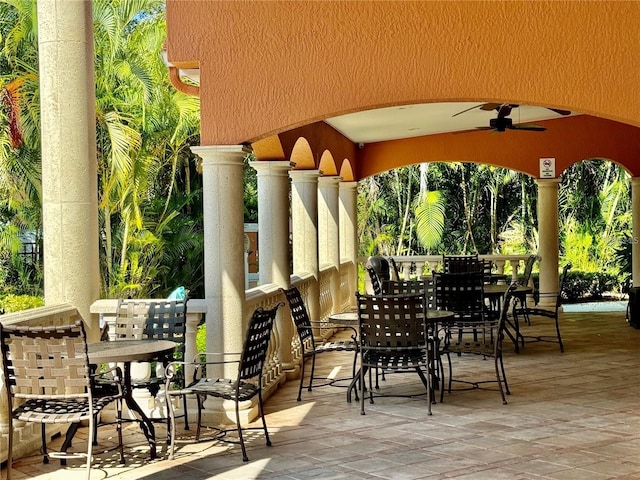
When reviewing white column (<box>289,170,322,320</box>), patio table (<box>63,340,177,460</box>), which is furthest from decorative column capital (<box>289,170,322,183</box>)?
patio table (<box>63,340,177,460</box>)

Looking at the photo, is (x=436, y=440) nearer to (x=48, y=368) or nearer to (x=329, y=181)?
(x=48, y=368)

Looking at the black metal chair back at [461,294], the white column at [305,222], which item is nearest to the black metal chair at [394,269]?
the white column at [305,222]

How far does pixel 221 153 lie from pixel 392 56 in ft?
4.71

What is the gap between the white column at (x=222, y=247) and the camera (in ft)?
22.2

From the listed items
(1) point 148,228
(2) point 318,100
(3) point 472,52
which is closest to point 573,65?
(3) point 472,52

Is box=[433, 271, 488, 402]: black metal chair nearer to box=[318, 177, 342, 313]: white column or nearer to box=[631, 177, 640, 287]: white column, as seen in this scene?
box=[318, 177, 342, 313]: white column

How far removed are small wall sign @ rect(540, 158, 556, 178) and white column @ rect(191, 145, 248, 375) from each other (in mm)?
8719

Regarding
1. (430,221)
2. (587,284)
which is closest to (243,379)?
(587,284)

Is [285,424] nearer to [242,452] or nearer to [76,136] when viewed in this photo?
[242,452]

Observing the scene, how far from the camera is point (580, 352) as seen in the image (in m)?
9.98

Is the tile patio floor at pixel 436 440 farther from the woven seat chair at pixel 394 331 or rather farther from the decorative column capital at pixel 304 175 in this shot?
the decorative column capital at pixel 304 175

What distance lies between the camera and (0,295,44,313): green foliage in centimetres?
1294

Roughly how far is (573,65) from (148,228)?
1022 cm

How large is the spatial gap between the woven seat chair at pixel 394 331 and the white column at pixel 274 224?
2.20 m
